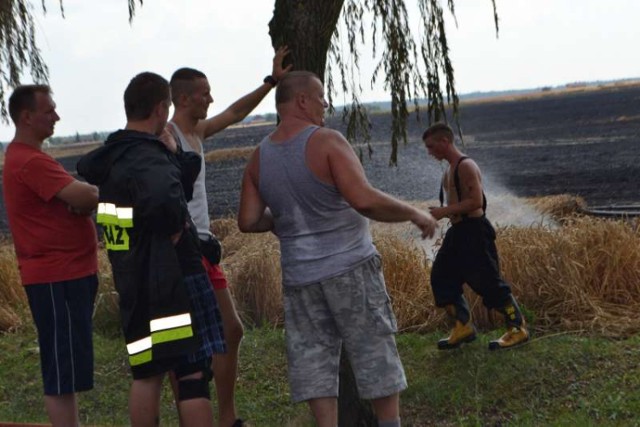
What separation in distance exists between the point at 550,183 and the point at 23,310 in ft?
89.1

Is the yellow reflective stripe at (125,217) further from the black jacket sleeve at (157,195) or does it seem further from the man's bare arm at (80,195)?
the man's bare arm at (80,195)

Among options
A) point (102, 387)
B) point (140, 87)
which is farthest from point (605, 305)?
point (140, 87)

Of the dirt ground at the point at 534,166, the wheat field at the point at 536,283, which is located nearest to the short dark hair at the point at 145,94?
the wheat field at the point at 536,283

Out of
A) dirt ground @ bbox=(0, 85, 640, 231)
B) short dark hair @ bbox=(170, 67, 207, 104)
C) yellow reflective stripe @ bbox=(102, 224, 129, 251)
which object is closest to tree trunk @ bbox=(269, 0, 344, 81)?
short dark hair @ bbox=(170, 67, 207, 104)

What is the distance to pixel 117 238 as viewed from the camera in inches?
193

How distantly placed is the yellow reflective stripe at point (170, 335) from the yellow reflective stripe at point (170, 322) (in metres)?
0.02

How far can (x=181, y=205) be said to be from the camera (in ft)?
15.7

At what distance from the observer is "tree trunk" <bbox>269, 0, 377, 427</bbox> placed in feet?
20.0

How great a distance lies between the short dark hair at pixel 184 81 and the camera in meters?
5.69

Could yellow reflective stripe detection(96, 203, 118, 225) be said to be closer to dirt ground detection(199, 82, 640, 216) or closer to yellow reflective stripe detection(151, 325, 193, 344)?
yellow reflective stripe detection(151, 325, 193, 344)

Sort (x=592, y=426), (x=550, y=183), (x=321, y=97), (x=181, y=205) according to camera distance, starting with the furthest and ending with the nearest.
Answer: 1. (x=550, y=183)
2. (x=592, y=426)
3. (x=321, y=97)
4. (x=181, y=205)

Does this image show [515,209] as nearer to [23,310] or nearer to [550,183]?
[23,310]

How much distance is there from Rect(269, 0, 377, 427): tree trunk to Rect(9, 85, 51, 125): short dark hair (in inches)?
51.3

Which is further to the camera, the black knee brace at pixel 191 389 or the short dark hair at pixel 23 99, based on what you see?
the short dark hair at pixel 23 99
